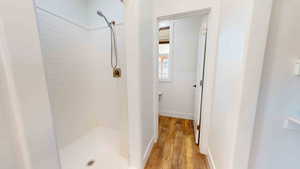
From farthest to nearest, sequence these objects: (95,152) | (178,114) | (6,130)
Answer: (178,114)
(95,152)
(6,130)

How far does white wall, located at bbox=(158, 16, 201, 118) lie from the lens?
273cm

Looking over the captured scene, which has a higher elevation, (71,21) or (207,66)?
(71,21)

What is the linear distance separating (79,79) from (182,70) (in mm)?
2247

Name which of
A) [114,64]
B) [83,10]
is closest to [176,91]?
[114,64]

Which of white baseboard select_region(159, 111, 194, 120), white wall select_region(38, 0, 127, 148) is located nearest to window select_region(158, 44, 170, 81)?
white baseboard select_region(159, 111, 194, 120)

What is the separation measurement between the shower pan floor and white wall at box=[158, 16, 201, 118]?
162cm

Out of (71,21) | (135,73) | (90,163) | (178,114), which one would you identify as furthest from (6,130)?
(178,114)

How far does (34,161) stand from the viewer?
0.54m

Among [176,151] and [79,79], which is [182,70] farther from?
[79,79]

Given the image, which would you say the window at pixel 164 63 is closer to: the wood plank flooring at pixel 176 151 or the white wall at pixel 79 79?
the wood plank flooring at pixel 176 151

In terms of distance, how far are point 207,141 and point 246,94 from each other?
48.4 inches

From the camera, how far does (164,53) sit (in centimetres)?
320

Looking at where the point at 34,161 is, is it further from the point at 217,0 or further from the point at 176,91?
the point at 176,91

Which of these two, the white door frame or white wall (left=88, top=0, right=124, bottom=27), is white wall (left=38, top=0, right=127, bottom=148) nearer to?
white wall (left=88, top=0, right=124, bottom=27)
